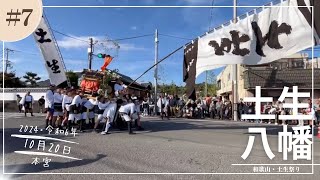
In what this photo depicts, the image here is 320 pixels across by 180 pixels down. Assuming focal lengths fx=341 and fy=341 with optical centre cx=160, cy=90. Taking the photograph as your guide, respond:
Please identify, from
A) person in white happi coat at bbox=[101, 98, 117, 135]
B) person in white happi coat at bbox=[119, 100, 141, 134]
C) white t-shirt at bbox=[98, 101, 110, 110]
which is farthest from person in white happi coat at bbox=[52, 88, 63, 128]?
person in white happi coat at bbox=[119, 100, 141, 134]

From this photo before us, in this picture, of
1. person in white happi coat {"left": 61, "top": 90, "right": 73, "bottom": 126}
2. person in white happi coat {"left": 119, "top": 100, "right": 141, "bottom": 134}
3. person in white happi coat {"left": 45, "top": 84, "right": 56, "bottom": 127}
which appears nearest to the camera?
person in white happi coat {"left": 119, "top": 100, "right": 141, "bottom": 134}

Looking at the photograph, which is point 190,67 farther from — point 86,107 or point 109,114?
point 86,107

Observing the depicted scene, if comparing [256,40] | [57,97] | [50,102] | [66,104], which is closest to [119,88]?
[66,104]

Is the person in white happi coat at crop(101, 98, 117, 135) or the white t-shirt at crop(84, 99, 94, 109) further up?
the white t-shirt at crop(84, 99, 94, 109)

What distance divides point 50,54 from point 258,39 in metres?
5.33

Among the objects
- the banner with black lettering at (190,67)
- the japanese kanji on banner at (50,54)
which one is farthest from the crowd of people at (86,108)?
the banner with black lettering at (190,67)

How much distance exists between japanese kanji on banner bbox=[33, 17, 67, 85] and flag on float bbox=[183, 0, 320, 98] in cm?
344

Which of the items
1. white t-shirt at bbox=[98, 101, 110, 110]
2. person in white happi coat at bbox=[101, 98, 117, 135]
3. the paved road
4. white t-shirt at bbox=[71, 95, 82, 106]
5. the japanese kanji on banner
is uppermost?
the japanese kanji on banner

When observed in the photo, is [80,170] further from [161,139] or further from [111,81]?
[111,81]

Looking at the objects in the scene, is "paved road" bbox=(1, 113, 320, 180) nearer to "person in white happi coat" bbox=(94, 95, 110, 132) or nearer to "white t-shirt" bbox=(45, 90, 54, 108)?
"person in white happi coat" bbox=(94, 95, 110, 132)

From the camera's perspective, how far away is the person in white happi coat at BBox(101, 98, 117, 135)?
10510 millimetres

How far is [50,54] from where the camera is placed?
354 inches

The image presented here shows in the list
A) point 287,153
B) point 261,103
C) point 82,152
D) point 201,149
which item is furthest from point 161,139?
point 287,153

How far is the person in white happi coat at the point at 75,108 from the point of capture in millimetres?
10523
